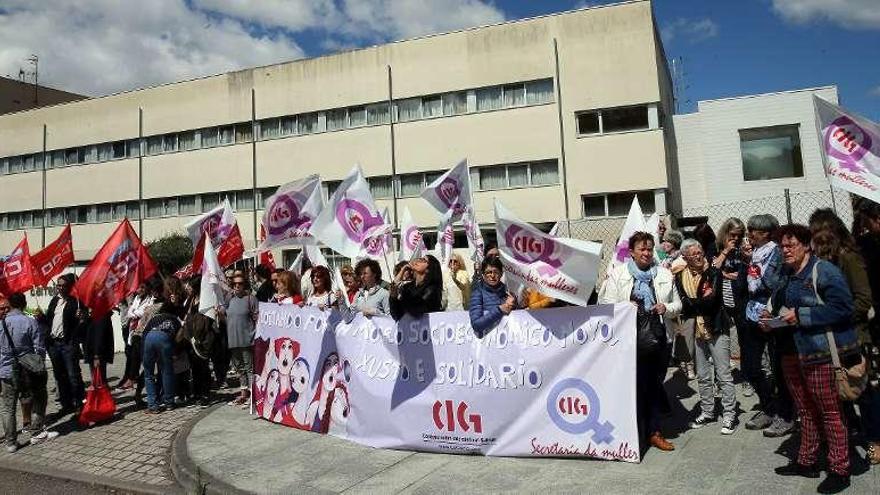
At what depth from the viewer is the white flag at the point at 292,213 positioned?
8523 millimetres

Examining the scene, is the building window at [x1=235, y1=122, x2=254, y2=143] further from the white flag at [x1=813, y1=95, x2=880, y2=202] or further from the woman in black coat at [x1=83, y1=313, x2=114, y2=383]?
the white flag at [x1=813, y1=95, x2=880, y2=202]

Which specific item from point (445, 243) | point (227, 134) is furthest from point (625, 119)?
point (227, 134)

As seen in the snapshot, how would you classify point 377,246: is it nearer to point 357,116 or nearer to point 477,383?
point 477,383

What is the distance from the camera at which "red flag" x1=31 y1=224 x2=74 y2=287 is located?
428 inches

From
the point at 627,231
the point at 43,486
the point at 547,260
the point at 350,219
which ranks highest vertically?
the point at 350,219

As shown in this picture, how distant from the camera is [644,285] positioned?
5723 millimetres

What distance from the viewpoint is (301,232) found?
855 centimetres

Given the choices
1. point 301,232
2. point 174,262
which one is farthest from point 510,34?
point 301,232

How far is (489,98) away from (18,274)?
20.6m

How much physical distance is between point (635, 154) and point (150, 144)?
2646 cm

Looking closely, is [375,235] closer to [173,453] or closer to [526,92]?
[173,453]

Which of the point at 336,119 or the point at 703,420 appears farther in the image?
the point at 336,119

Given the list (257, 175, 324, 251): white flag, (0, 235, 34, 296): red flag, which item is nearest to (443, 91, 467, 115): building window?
(0, 235, 34, 296): red flag

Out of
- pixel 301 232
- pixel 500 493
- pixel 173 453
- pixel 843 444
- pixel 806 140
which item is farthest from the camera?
pixel 806 140
